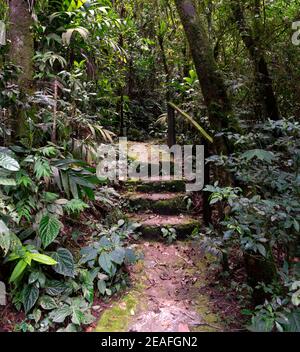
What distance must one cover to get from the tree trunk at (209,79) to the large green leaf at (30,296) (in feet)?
6.01

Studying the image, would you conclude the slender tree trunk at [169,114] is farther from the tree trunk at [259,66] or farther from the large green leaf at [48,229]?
the large green leaf at [48,229]

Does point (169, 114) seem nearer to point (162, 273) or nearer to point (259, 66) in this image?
point (259, 66)

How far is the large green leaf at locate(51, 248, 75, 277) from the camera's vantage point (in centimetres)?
230

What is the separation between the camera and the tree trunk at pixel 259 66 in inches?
133

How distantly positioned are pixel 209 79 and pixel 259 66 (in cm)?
105

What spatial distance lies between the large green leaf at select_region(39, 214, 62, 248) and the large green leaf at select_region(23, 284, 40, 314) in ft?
1.06

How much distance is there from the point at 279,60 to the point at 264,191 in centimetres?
197

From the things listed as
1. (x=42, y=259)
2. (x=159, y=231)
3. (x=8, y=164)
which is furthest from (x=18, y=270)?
(x=159, y=231)

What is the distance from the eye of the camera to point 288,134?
237cm

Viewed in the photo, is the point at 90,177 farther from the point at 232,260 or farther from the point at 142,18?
the point at 142,18

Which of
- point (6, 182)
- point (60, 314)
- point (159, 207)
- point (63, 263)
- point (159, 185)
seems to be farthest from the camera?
point (159, 185)

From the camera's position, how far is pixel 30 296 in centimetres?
219

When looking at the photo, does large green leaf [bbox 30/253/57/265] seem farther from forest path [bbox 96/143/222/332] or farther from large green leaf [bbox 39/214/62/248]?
forest path [bbox 96/143/222/332]
